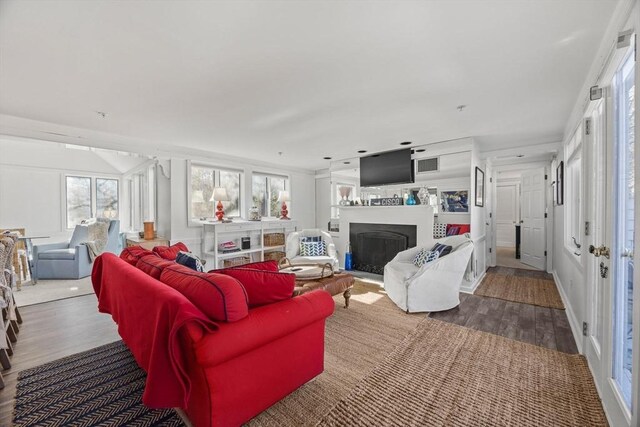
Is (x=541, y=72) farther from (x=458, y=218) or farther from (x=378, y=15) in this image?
(x=458, y=218)

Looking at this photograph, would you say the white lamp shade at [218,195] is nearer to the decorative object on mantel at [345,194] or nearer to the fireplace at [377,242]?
the decorative object on mantel at [345,194]

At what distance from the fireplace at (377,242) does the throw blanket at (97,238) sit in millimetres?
4762

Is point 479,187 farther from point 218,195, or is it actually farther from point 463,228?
point 218,195

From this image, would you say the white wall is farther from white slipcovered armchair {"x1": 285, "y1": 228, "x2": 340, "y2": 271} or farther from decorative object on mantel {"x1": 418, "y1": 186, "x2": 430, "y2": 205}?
decorative object on mantel {"x1": 418, "y1": 186, "x2": 430, "y2": 205}

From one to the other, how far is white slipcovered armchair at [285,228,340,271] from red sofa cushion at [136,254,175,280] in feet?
8.77

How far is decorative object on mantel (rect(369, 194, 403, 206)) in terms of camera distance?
4.85 m

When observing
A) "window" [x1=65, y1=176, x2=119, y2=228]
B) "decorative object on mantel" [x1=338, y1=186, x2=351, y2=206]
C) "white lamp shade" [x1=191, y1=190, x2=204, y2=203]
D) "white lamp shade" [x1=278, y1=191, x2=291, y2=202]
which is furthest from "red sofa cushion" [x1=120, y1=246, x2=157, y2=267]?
"window" [x1=65, y1=176, x2=119, y2=228]

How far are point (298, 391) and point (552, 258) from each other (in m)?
5.44

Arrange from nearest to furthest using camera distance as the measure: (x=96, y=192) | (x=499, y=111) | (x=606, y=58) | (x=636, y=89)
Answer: (x=636, y=89) → (x=606, y=58) → (x=499, y=111) → (x=96, y=192)

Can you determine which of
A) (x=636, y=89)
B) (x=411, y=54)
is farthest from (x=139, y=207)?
(x=636, y=89)

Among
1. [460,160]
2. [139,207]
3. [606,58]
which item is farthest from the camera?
[139,207]

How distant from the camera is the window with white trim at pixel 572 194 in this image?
119 inches

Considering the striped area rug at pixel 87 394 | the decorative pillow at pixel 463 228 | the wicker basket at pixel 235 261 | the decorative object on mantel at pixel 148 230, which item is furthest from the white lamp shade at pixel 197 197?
the decorative pillow at pixel 463 228

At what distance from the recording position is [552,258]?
4.95 m
